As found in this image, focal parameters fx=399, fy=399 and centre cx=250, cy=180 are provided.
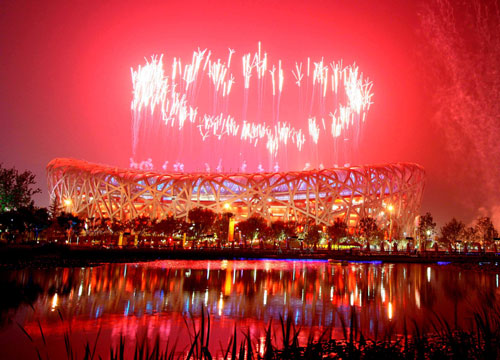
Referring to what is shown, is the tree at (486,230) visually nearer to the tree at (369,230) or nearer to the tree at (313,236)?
the tree at (369,230)

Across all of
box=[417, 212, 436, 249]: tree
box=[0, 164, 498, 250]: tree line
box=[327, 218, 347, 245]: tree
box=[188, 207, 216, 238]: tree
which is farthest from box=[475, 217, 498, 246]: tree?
box=[188, 207, 216, 238]: tree

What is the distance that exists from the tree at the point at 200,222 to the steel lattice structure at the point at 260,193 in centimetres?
2094

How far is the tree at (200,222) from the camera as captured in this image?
61062 mm

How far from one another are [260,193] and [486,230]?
48130mm

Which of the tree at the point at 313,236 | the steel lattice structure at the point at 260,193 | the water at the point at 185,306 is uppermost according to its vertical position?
the steel lattice structure at the point at 260,193

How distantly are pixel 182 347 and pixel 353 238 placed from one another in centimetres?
7060

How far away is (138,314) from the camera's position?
12617 mm

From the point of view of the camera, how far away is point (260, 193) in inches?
3374

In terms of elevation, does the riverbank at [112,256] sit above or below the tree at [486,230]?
below

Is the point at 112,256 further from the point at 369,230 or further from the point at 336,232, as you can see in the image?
the point at 369,230

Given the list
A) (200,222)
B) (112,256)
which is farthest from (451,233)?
(112,256)

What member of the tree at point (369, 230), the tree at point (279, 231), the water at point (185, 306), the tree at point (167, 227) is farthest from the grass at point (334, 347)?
the tree at point (167, 227)

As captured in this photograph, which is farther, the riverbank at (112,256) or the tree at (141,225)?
the tree at (141,225)

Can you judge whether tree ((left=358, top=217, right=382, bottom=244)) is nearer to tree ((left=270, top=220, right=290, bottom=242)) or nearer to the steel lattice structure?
the steel lattice structure
